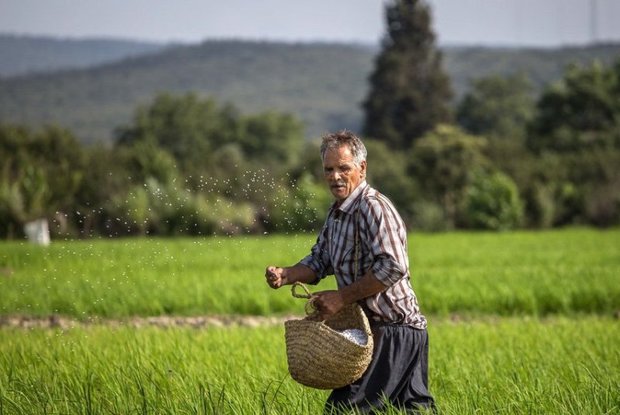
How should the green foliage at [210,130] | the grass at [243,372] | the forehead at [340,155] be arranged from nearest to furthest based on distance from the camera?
the forehead at [340,155] < the grass at [243,372] < the green foliage at [210,130]

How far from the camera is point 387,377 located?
445cm

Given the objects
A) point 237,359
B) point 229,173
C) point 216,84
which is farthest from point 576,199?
point 216,84

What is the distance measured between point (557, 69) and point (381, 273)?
16622 cm

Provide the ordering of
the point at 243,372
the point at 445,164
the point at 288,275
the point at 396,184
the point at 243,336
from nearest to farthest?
the point at 288,275 < the point at 243,372 < the point at 243,336 < the point at 445,164 < the point at 396,184

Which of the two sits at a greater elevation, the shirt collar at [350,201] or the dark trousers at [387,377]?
the shirt collar at [350,201]

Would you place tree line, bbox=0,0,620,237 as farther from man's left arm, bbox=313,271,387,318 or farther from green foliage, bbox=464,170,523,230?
man's left arm, bbox=313,271,387,318

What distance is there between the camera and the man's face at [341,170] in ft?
14.6

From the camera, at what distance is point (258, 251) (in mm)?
19016

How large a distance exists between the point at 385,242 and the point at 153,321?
21.7 ft

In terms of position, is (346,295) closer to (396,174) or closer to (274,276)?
(274,276)

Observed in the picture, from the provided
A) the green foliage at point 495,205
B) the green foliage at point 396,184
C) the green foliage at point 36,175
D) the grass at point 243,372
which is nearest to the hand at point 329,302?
Answer: the grass at point 243,372

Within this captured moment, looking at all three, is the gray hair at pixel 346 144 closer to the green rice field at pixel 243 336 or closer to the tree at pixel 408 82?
the green rice field at pixel 243 336

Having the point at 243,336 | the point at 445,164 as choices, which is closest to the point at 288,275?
the point at 243,336

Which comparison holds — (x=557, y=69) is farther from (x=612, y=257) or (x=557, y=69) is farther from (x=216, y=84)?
(x=612, y=257)
